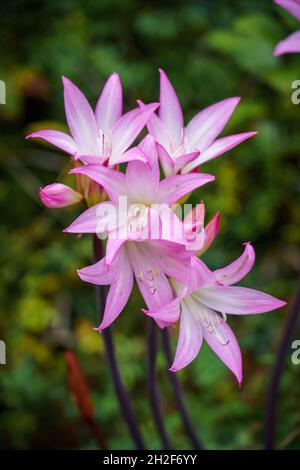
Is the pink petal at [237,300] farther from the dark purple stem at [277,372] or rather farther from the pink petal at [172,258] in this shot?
the dark purple stem at [277,372]

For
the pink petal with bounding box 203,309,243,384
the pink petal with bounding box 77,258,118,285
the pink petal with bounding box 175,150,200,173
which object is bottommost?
the pink petal with bounding box 203,309,243,384

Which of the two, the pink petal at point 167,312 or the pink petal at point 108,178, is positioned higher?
the pink petal at point 108,178

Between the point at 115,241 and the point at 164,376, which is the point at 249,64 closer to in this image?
the point at 164,376

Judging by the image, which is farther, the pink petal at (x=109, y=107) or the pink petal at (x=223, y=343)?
the pink petal at (x=109, y=107)

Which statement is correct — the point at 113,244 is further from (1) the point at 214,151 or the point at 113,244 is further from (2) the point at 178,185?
(1) the point at 214,151

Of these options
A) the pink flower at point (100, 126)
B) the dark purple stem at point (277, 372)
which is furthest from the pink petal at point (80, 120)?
the dark purple stem at point (277, 372)
